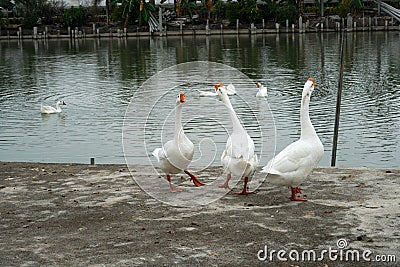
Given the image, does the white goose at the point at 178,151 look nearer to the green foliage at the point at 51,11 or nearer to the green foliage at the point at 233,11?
the green foliage at the point at 233,11

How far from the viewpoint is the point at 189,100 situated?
899 inches

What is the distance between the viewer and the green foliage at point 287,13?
70.3 meters

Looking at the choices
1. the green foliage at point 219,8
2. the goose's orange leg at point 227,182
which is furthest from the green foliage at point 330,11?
the goose's orange leg at point 227,182

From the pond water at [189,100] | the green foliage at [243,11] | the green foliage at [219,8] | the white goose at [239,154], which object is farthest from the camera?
the green foliage at [219,8]

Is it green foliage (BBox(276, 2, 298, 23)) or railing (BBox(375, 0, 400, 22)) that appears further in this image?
green foliage (BBox(276, 2, 298, 23))

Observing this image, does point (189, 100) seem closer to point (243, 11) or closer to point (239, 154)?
point (239, 154)

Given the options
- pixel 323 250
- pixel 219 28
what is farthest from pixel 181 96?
pixel 219 28

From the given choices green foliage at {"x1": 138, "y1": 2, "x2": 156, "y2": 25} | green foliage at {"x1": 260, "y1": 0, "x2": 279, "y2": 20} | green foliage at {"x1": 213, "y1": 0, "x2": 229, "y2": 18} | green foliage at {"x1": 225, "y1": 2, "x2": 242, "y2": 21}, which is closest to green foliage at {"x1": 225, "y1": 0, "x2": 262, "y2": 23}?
green foliage at {"x1": 225, "y1": 2, "x2": 242, "y2": 21}

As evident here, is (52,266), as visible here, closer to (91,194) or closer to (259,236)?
(259,236)

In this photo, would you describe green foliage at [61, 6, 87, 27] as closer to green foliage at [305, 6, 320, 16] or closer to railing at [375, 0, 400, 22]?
green foliage at [305, 6, 320, 16]

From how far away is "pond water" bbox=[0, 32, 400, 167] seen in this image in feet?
52.2
